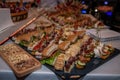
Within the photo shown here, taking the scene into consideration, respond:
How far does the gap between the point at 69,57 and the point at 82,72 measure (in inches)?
5.2

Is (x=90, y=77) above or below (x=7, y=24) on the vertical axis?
below

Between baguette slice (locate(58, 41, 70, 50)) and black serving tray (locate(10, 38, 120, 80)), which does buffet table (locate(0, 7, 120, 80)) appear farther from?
baguette slice (locate(58, 41, 70, 50))

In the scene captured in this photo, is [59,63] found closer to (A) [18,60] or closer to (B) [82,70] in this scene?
(B) [82,70]

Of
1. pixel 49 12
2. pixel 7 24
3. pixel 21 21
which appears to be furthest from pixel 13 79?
pixel 49 12

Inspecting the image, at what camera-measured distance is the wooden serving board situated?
3.81 feet

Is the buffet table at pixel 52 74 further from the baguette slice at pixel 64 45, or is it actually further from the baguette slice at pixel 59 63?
the baguette slice at pixel 64 45

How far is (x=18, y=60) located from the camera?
1238 mm

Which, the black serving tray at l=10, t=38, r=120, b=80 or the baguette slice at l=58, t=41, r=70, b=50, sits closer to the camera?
the black serving tray at l=10, t=38, r=120, b=80

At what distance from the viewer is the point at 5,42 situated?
153cm

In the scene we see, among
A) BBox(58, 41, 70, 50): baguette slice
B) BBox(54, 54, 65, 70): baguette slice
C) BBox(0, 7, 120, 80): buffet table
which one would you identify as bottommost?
BBox(0, 7, 120, 80): buffet table

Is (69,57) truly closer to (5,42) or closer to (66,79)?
(66,79)

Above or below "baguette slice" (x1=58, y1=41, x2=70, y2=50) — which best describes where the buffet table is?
below

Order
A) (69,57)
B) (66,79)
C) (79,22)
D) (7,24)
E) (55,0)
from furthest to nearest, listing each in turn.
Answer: (55,0)
(79,22)
(7,24)
(69,57)
(66,79)

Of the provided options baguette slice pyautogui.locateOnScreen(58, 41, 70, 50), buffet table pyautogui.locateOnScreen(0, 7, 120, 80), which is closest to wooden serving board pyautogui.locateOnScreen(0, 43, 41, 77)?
buffet table pyautogui.locateOnScreen(0, 7, 120, 80)
